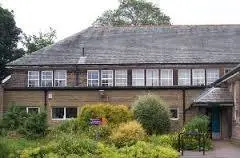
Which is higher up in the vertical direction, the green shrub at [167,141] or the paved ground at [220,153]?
the green shrub at [167,141]

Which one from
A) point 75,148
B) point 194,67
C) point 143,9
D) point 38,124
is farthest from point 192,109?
point 143,9

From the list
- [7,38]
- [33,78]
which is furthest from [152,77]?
[7,38]

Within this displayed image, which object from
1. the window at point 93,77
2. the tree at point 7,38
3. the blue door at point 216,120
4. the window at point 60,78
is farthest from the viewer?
the tree at point 7,38

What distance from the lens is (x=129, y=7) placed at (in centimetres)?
7494

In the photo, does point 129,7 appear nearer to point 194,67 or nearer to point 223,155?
point 194,67

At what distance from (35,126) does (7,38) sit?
31.4 meters

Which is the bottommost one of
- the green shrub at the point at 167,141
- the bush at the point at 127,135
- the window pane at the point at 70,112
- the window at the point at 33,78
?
the green shrub at the point at 167,141

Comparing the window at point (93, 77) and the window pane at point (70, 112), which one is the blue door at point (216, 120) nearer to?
the window pane at point (70, 112)

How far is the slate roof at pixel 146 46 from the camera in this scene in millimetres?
46781

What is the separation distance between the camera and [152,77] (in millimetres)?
46656

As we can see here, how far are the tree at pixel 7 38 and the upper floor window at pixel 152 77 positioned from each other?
1981 cm

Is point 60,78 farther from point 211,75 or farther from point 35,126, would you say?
point 35,126

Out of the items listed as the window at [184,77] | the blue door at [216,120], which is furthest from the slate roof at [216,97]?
the window at [184,77]

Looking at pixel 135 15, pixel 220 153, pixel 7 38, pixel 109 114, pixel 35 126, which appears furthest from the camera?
pixel 135 15
